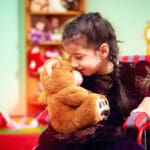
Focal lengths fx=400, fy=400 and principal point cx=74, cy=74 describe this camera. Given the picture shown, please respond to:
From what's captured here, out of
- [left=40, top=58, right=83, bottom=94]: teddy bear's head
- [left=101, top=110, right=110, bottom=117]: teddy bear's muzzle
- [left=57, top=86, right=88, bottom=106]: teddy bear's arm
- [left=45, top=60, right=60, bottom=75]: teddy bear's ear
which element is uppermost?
[left=45, top=60, right=60, bottom=75]: teddy bear's ear

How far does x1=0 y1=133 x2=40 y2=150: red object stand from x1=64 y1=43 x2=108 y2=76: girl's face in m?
0.74

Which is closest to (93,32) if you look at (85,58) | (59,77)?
(85,58)

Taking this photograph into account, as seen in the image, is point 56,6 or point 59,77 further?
point 56,6

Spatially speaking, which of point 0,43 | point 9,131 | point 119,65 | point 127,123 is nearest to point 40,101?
point 0,43

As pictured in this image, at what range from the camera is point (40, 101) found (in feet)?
11.5

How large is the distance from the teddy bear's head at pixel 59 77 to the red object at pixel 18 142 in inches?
26.2

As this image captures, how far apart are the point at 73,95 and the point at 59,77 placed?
0.33 feet

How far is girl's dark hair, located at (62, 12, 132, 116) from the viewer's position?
1526 millimetres

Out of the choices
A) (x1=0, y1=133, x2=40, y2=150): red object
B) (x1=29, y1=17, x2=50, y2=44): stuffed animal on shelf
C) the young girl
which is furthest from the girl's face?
(x1=29, y1=17, x2=50, y2=44): stuffed animal on shelf

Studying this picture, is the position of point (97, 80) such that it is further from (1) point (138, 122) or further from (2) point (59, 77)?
(1) point (138, 122)

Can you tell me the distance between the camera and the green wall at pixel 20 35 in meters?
3.56

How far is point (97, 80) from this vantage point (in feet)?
5.28

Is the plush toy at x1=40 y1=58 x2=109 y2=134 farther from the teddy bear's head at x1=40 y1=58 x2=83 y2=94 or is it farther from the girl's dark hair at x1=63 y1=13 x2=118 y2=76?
the girl's dark hair at x1=63 y1=13 x2=118 y2=76

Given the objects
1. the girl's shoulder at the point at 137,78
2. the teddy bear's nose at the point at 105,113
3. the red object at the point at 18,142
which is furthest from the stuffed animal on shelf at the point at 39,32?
the teddy bear's nose at the point at 105,113
